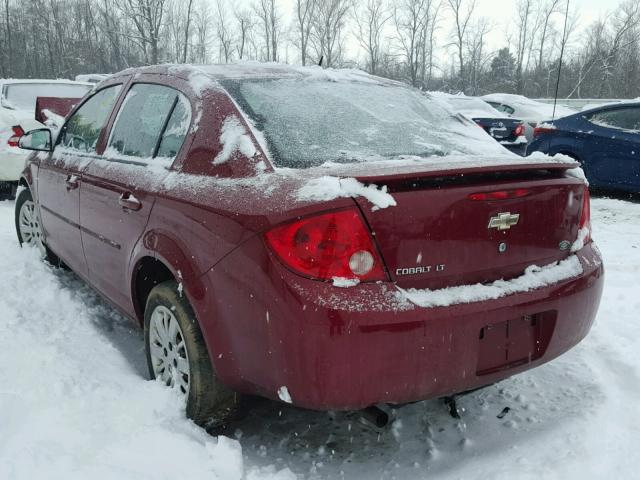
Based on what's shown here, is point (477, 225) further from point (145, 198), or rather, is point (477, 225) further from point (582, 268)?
point (145, 198)

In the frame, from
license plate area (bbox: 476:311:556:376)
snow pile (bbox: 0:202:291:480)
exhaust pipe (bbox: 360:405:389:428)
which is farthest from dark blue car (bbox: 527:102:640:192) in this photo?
exhaust pipe (bbox: 360:405:389:428)

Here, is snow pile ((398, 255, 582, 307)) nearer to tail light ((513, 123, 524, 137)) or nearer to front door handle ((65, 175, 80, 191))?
front door handle ((65, 175, 80, 191))

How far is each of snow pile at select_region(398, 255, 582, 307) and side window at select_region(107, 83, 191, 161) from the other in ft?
4.25

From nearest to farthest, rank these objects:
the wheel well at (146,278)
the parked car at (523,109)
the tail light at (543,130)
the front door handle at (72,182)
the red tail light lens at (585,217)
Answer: the red tail light lens at (585,217), the wheel well at (146,278), the front door handle at (72,182), the tail light at (543,130), the parked car at (523,109)

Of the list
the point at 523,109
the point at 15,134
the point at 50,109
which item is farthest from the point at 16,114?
the point at 523,109

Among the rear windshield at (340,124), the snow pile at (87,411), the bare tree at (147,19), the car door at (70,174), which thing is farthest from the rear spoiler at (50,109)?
the bare tree at (147,19)

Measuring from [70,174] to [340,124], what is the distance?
1881 millimetres

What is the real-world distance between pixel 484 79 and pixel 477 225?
4796cm

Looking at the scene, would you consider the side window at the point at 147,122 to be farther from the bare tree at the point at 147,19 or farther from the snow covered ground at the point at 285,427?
the bare tree at the point at 147,19

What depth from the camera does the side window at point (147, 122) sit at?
8.50ft

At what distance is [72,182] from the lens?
3379mm

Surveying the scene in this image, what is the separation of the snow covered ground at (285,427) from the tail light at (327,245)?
824 mm

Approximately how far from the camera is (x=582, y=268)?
2307 mm

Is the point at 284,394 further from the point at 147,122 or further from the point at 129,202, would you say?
the point at 147,122
